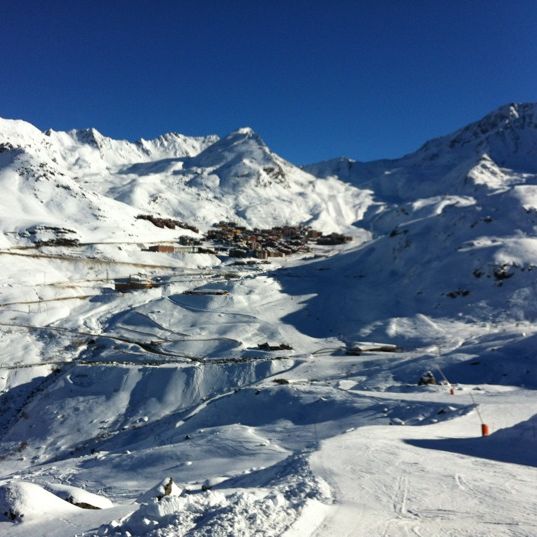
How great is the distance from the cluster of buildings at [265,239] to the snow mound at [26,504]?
Result: 6090cm

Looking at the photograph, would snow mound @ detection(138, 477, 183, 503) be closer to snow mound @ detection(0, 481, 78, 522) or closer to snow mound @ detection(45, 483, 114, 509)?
snow mound @ detection(45, 483, 114, 509)

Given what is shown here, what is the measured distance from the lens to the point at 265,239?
280 ft

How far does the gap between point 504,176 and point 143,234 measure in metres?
91.8

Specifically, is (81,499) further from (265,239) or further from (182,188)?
(182,188)

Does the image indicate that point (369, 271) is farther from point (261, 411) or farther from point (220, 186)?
point (220, 186)

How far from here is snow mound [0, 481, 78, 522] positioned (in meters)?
7.22

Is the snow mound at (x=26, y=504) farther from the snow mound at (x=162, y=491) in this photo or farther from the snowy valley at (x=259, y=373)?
the snow mound at (x=162, y=491)

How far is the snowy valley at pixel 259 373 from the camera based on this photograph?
7352 mm

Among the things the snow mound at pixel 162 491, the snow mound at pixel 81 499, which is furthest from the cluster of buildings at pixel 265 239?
the snow mound at pixel 162 491

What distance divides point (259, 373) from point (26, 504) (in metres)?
21.1

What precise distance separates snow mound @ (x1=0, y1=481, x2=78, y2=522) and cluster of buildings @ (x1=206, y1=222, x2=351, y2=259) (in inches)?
2398

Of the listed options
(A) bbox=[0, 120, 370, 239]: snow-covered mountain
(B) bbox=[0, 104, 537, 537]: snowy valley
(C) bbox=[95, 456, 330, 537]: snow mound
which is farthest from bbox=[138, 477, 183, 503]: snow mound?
(A) bbox=[0, 120, 370, 239]: snow-covered mountain

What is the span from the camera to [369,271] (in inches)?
2127

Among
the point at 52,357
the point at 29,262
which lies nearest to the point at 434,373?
the point at 52,357
